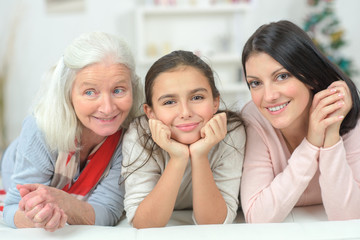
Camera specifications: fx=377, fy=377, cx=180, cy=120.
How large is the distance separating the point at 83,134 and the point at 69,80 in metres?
0.24

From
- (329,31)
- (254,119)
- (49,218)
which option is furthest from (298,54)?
(329,31)

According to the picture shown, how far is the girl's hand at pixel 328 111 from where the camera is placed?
1.22m

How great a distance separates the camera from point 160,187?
1233mm

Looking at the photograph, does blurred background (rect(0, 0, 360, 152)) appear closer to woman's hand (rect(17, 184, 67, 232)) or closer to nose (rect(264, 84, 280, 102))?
nose (rect(264, 84, 280, 102))

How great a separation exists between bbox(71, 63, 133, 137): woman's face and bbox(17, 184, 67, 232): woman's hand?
35 cm

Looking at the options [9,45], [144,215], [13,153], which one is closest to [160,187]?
[144,215]

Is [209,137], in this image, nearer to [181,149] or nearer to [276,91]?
[181,149]

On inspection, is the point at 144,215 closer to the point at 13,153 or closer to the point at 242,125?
the point at 242,125

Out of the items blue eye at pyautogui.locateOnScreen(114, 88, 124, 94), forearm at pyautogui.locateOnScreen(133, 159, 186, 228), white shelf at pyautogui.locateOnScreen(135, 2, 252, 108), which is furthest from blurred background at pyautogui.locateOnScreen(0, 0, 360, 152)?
forearm at pyautogui.locateOnScreen(133, 159, 186, 228)

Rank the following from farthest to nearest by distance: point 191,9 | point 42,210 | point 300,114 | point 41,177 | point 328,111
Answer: point 191,9 → point 41,177 → point 300,114 → point 328,111 → point 42,210

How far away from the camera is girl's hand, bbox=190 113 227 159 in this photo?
1236mm

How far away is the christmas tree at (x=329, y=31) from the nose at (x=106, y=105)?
3091 millimetres

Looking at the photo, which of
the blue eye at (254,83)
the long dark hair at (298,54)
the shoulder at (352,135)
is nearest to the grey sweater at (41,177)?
the blue eye at (254,83)

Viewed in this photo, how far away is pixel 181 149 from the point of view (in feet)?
4.06
